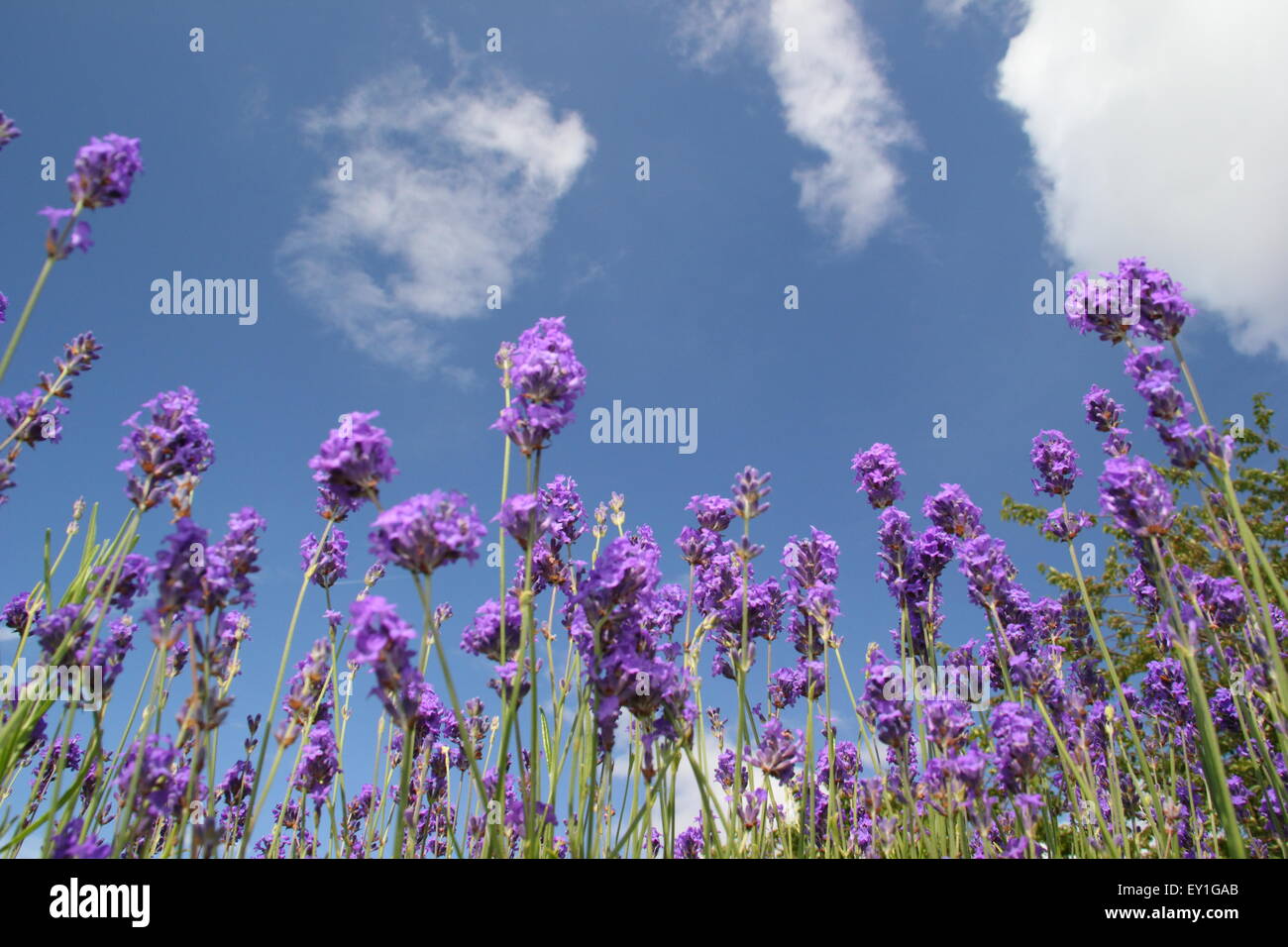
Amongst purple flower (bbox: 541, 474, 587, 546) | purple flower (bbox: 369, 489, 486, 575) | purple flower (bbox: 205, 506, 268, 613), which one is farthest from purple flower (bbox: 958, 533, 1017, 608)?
purple flower (bbox: 205, 506, 268, 613)

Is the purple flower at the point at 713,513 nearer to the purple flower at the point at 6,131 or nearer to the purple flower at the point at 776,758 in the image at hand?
the purple flower at the point at 776,758

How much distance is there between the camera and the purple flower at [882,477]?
4516 millimetres

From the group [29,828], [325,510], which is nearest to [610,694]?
[325,510]

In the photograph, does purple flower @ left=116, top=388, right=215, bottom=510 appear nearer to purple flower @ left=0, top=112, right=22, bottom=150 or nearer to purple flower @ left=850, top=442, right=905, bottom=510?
purple flower @ left=0, top=112, right=22, bottom=150

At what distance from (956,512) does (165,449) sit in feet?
13.2

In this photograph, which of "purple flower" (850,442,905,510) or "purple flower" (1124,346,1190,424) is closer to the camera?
Answer: "purple flower" (1124,346,1190,424)

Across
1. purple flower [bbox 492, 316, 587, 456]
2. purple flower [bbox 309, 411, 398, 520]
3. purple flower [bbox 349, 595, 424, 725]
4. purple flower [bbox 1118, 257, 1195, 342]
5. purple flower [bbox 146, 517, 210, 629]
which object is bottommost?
purple flower [bbox 349, 595, 424, 725]

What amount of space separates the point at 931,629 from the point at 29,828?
14.2 ft

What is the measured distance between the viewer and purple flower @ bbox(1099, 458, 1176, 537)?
2562mm

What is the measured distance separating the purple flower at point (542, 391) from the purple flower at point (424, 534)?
1.64ft

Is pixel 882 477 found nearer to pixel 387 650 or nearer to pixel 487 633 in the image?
pixel 487 633

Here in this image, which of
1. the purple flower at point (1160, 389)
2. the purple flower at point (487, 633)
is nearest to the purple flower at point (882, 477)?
the purple flower at point (1160, 389)

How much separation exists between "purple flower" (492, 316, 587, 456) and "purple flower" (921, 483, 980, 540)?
9.20 feet
